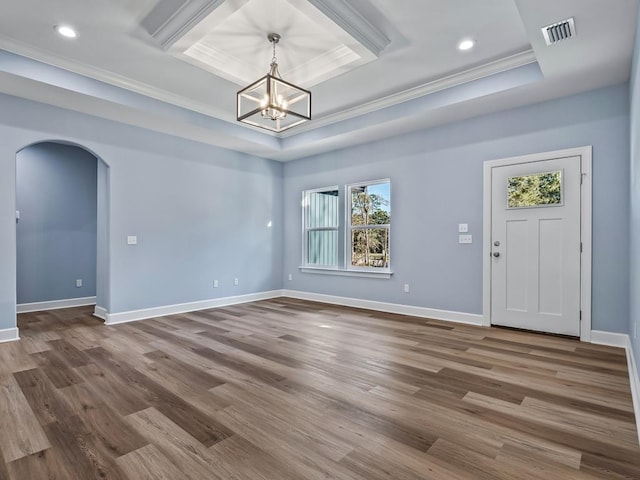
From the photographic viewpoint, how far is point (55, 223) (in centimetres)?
570

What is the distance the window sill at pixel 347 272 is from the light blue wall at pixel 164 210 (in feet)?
2.82

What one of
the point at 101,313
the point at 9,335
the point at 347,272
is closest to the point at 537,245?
the point at 347,272

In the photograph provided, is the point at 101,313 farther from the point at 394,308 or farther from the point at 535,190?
the point at 535,190

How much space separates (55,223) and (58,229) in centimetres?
11

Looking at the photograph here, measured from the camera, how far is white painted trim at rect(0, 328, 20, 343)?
3.81 meters

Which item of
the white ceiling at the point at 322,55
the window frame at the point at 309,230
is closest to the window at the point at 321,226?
the window frame at the point at 309,230

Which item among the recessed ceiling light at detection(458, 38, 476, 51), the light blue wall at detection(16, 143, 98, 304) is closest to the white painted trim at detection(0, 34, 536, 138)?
the recessed ceiling light at detection(458, 38, 476, 51)

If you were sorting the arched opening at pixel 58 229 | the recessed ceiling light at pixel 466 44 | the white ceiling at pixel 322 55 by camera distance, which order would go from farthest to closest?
the arched opening at pixel 58 229 → the recessed ceiling light at pixel 466 44 → the white ceiling at pixel 322 55

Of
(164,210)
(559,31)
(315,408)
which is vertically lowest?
(315,408)

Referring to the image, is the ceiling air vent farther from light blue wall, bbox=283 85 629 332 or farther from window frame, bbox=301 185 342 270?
window frame, bbox=301 185 342 270

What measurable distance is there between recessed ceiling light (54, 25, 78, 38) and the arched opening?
1.94m

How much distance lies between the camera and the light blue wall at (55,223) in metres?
5.39

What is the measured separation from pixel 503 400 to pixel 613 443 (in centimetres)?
60

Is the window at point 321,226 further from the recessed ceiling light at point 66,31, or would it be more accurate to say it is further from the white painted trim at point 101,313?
the recessed ceiling light at point 66,31
